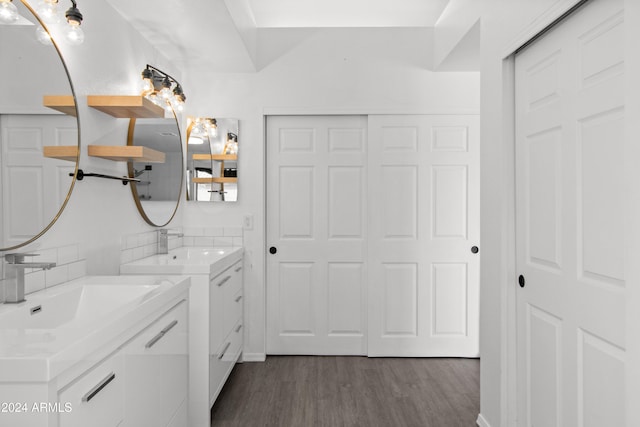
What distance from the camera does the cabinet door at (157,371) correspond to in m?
1.32


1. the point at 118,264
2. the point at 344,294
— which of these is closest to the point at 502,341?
the point at 344,294

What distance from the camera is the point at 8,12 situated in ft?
4.61

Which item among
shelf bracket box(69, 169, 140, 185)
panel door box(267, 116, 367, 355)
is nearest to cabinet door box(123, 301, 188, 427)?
shelf bracket box(69, 169, 140, 185)

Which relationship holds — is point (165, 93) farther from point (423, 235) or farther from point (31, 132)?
point (423, 235)

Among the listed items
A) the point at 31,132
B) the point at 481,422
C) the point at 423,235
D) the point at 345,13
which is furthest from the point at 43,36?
the point at 481,422

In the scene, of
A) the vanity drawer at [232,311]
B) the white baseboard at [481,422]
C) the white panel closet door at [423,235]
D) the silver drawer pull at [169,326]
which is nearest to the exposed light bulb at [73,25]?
the silver drawer pull at [169,326]

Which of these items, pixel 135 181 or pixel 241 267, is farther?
pixel 241 267

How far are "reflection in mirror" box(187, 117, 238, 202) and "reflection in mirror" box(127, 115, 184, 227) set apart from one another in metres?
0.16

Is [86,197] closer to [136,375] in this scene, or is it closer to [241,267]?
[136,375]

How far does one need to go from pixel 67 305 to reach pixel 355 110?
248 centimetres

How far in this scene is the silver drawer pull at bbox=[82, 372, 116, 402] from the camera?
1.04 m

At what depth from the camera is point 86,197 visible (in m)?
1.93

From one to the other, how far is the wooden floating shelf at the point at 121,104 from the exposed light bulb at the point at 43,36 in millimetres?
346

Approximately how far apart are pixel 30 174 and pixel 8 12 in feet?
1.97
